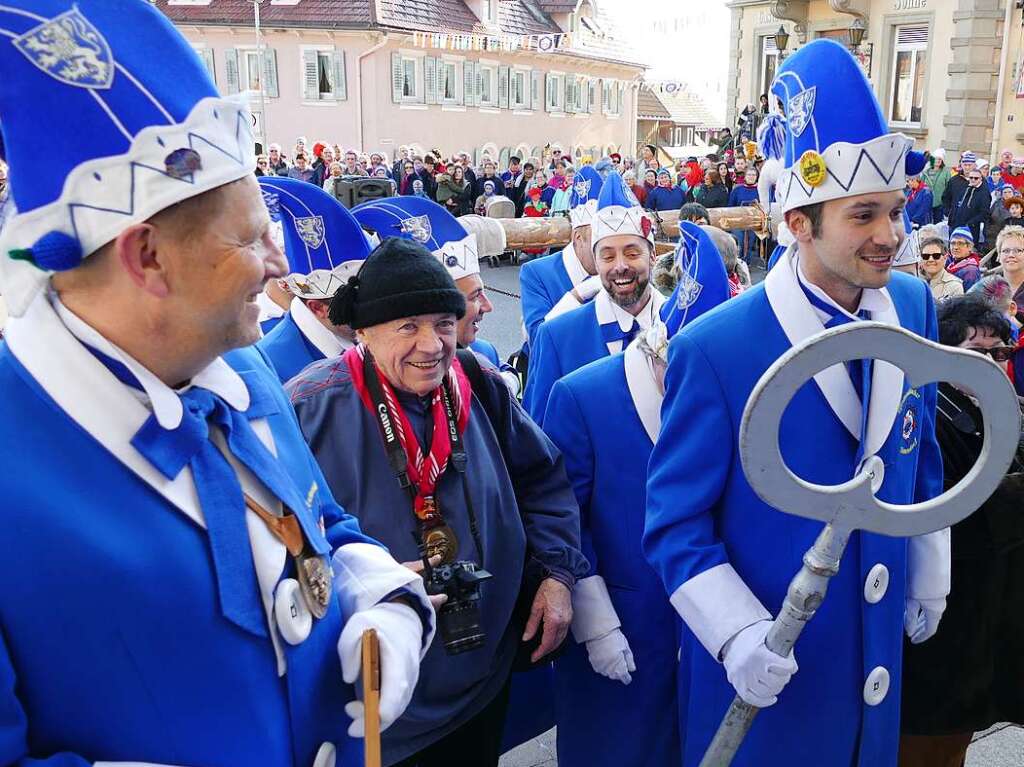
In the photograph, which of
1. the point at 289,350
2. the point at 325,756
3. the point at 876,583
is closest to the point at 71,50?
the point at 325,756

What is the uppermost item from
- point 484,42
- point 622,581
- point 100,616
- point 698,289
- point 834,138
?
point 484,42

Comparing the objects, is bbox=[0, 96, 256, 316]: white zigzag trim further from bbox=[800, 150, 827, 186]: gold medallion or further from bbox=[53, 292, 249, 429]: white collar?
bbox=[800, 150, 827, 186]: gold medallion

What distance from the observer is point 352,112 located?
97.1ft

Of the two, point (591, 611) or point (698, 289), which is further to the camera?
point (698, 289)

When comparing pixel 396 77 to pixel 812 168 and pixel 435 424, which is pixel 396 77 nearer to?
pixel 435 424

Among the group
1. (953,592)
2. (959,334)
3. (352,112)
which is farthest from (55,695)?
(352,112)

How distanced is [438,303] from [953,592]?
154 cm

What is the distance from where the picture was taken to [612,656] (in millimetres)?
2551

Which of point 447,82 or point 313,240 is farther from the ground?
point 447,82

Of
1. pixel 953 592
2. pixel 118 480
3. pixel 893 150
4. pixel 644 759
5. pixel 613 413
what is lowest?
pixel 644 759

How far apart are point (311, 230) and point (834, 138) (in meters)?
2.23

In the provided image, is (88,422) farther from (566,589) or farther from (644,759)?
(644,759)

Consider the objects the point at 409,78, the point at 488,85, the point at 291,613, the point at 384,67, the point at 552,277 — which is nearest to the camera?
the point at 291,613

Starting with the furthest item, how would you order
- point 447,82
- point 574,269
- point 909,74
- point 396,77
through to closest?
point 447,82, point 396,77, point 909,74, point 574,269
